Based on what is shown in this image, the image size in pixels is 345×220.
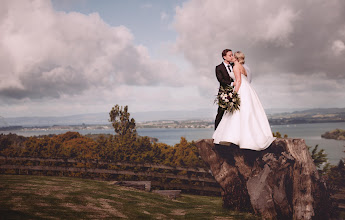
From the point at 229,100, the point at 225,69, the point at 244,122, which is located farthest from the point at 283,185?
the point at 225,69

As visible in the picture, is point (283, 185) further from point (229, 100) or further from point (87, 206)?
point (87, 206)

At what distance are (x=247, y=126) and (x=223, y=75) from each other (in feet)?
6.76

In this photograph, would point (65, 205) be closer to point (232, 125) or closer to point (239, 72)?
point (232, 125)

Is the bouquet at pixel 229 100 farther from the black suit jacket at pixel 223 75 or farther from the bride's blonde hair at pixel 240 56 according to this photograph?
the bride's blonde hair at pixel 240 56

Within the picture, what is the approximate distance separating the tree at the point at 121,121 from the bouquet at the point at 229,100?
19311 millimetres

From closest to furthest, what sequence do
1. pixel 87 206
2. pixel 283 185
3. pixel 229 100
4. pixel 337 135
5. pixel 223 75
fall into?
1. pixel 87 206
2. pixel 283 185
3. pixel 229 100
4. pixel 223 75
5. pixel 337 135

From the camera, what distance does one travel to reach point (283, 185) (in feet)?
27.8

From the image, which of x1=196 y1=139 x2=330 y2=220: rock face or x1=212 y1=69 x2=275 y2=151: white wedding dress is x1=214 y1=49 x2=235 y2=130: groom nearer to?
x1=212 y1=69 x2=275 y2=151: white wedding dress

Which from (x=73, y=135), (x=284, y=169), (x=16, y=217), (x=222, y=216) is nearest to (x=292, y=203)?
(x=284, y=169)

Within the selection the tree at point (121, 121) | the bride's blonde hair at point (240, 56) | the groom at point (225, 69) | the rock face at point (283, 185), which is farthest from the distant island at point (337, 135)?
the groom at point (225, 69)

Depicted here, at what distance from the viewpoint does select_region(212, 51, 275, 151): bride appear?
8.67 metres

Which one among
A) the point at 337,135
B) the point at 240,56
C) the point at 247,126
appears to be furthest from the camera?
the point at 337,135

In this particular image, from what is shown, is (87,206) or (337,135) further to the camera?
(337,135)

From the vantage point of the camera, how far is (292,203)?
27.8ft
